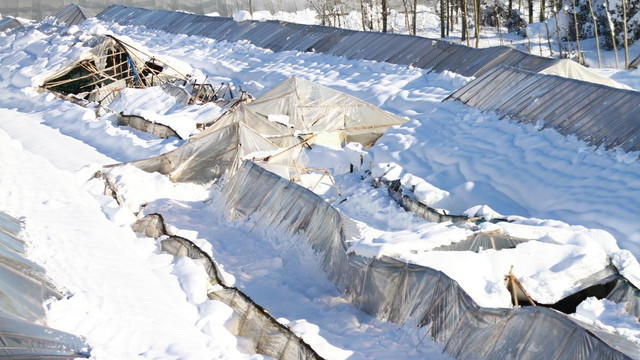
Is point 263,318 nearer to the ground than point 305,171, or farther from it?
farther from it

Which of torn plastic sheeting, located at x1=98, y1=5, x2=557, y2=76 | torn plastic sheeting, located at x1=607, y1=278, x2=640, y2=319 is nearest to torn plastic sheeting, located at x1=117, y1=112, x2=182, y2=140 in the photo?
torn plastic sheeting, located at x1=98, y1=5, x2=557, y2=76

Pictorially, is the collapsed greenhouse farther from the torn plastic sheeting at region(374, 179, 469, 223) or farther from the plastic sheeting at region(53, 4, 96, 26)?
the plastic sheeting at region(53, 4, 96, 26)

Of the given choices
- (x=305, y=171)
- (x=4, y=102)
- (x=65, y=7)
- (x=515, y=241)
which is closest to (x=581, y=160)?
(x=515, y=241)

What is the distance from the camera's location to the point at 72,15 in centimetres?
4197

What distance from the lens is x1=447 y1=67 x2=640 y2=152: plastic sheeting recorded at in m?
13.4

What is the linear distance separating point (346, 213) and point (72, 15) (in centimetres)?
3179

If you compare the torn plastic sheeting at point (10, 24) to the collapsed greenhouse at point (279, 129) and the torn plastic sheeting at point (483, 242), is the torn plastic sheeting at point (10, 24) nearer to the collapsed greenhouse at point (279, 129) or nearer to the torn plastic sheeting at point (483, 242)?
the collapsed greenhouse at point (279, 129)

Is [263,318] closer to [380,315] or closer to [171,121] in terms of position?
[380,315]

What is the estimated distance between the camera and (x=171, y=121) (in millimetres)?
20328

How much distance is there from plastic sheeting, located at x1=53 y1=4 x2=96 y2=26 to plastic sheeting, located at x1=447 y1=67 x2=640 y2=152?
28265 millimetres

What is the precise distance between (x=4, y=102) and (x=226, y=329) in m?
20.2

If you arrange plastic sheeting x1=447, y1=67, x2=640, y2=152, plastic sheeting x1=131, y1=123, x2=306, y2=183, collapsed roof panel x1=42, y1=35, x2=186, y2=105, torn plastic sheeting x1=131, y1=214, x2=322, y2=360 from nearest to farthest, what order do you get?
torn plastic sheeting x1=131, y1=214, x2=322, y2=360
plastic sheeting x1=447, y1=67, x2=640, y2=152
plastic sheeting x1=131, y1=123, x2=306, y2=183
collapsed roof panel x1=42, y1=35, x2=186, y2=105

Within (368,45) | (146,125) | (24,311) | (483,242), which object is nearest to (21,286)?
(24,311)

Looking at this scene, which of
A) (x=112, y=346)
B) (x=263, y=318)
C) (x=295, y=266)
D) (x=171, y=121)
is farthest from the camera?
(x=171, y=121)
